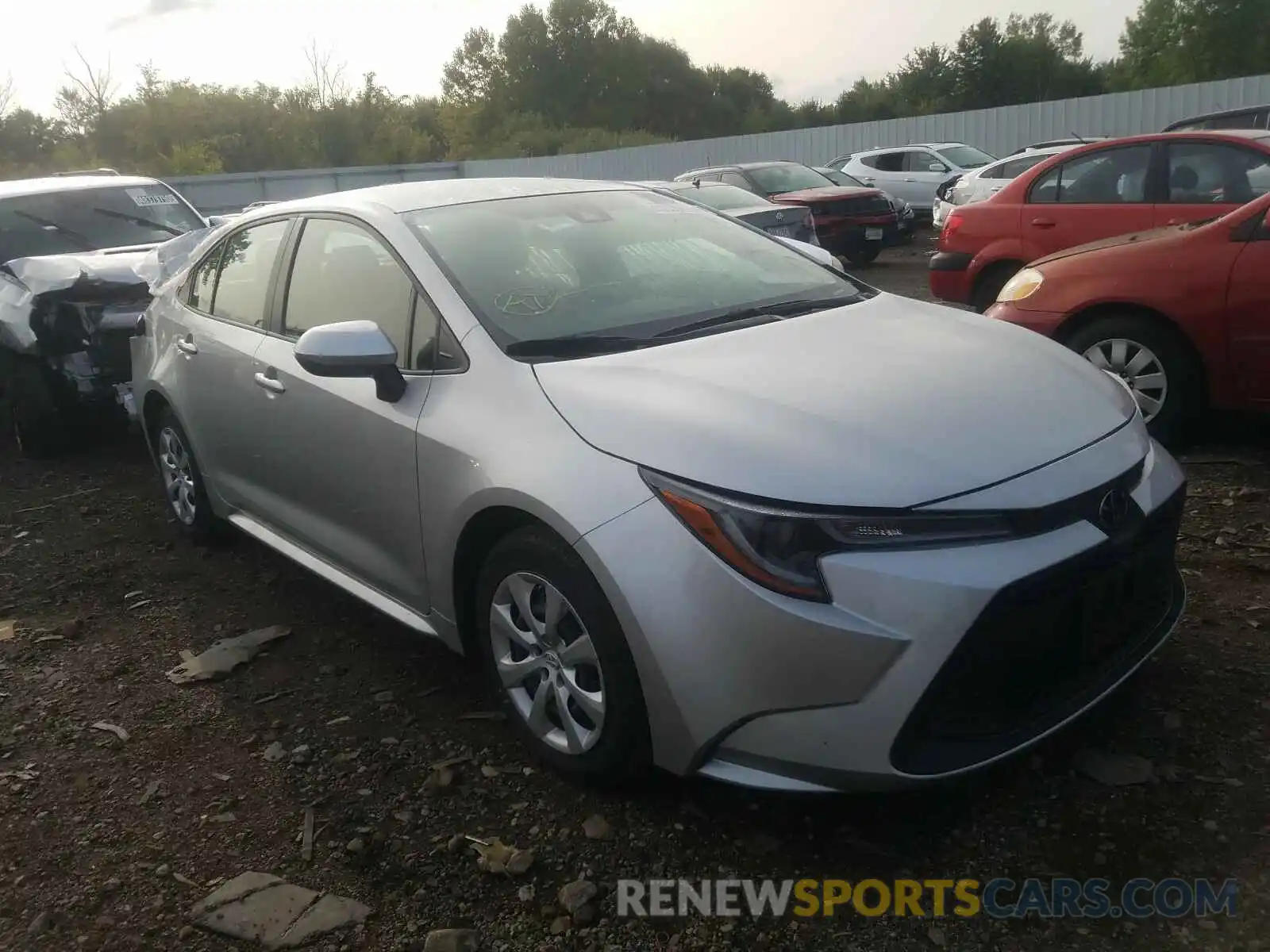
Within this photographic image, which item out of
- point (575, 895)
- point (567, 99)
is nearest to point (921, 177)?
point (575, 895)

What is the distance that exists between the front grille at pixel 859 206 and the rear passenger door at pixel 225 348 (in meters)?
10.6

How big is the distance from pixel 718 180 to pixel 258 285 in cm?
1176

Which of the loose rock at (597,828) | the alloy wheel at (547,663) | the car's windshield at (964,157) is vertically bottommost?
the loose rock at (597,828)

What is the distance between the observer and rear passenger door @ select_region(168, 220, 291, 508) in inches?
161

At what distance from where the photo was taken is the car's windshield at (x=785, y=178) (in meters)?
14.8

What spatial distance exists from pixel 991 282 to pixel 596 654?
6.08 meters

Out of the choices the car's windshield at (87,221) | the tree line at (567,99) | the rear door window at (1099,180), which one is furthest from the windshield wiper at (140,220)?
the tree line at (567,99)

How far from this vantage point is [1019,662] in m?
2.36

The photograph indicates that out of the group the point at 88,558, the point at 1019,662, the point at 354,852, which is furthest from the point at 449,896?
the point at 88,558

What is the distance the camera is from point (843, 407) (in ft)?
A: 8.53

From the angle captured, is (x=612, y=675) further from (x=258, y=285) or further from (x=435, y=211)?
(x=258, y=285)

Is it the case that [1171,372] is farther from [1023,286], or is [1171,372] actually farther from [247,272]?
[247,272]

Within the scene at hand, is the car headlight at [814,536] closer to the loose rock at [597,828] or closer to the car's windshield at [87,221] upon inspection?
the loose rock at [597,828]

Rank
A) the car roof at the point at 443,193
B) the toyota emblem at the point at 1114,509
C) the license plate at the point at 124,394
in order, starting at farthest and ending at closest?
the license plate at the point at 124,394
the car roof at the point at 443,193
the toyota emblem at the point at 1114,509
